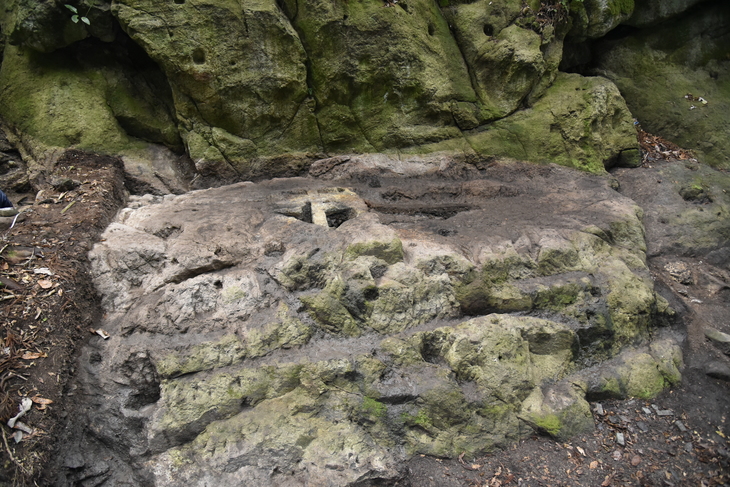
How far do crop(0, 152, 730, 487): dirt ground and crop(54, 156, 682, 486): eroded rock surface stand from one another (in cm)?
15

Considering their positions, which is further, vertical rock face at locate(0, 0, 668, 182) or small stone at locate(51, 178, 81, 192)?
vertical rock face at locate(0, 0, 668, 182)

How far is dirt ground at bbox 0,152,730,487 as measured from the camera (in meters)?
3.74

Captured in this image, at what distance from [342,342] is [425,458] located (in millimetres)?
1259

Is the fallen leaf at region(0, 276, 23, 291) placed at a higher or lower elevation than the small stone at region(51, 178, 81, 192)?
lower

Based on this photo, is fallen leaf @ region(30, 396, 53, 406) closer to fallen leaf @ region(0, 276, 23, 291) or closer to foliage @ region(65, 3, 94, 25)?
fallen leaf @ region(0, 276, 23, 291)

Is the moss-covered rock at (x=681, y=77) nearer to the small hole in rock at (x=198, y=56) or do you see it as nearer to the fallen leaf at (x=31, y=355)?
the small hole in rock at (x=198, y=56)

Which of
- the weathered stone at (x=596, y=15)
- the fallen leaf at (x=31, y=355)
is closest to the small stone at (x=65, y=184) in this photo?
the fallen leaf at (x=31, y=355)

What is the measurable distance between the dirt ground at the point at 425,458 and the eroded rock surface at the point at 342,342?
0.15 m

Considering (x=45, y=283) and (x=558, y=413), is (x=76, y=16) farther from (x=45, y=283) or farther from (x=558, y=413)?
(x=558, y=413)

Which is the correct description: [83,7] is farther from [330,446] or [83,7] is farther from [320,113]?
[330,446]

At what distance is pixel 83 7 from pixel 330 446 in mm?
6562

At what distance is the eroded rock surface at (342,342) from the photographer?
3.94 meters

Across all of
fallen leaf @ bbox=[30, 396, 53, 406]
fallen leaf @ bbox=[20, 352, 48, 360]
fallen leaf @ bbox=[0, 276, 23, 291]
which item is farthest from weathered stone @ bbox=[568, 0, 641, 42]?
fallen leaf @ bbox=[30, 396, 53, 406]

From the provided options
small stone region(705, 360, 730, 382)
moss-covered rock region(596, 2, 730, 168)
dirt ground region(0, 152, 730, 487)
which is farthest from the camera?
moss-covered rock region(596, 2, 730, 168)
